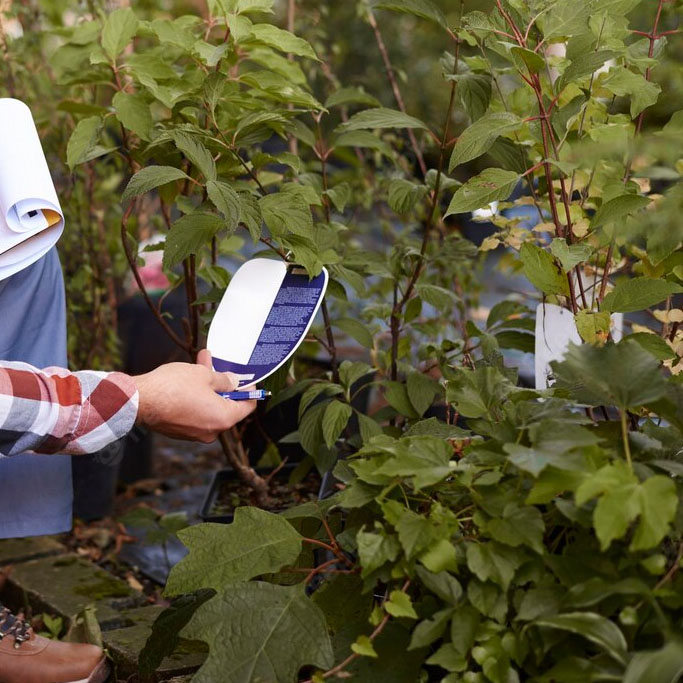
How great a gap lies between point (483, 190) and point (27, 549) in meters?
1.62

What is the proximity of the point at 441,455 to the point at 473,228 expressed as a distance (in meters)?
3.90

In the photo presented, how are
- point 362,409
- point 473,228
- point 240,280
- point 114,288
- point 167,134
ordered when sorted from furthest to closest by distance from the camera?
point 473,228
point 114,288
point 362,409
point 240,280
point 167,134

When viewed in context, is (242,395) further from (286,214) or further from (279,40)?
(279,40)

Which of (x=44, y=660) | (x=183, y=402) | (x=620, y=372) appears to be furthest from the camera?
(x=44, y=660)

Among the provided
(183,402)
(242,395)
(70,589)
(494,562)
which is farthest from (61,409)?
(70,589)

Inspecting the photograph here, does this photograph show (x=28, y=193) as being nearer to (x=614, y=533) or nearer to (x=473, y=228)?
(x=614, y=533)

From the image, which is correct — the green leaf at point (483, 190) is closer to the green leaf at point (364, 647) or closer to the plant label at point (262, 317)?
the plant label at point (262, 317)

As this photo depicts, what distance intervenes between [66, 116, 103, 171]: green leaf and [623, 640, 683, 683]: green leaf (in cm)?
126

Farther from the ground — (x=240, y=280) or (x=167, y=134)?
(x=167, y=134)

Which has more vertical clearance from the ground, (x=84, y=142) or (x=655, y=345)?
(x=84, y=142)

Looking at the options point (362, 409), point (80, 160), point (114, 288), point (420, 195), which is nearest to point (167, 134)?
point (80, 160)

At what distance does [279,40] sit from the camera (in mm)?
1677

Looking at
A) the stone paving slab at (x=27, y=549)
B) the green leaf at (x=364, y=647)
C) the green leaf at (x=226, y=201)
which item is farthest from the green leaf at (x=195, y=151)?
the stone paving slab at (x=27, y=549)

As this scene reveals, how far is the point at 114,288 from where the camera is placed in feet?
10.2
